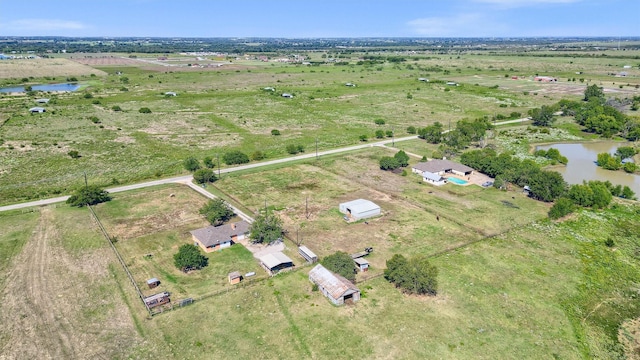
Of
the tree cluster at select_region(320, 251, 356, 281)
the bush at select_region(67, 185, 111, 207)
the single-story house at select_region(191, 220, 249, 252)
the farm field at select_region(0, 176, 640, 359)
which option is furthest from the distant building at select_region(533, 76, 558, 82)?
the bush at select_region(67, 185, 111, 207)

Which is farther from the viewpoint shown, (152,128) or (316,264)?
(152,128)

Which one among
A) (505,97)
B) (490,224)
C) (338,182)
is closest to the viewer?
(490,224)

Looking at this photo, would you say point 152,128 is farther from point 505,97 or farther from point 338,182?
point 505,97

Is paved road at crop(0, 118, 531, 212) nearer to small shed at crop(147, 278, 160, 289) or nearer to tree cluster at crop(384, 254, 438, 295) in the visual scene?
small shed at crop(147, 278, 160, 289)

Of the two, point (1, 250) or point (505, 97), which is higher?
point (505, 97)

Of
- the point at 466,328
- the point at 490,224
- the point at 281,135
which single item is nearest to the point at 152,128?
the point at 281,135
